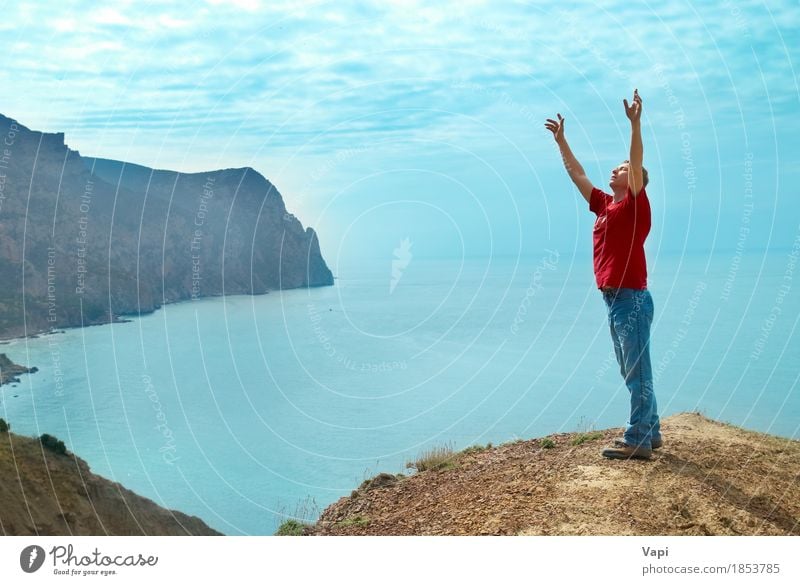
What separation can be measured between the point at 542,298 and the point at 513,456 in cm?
5043

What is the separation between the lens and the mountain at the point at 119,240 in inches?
2174

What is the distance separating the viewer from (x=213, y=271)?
72.2 metres

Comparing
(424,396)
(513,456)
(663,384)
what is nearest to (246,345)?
(424,396)

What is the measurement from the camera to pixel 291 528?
853 cm

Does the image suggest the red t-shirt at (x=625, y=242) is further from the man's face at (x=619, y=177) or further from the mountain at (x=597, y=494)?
the mountain at (x=597, y=494)

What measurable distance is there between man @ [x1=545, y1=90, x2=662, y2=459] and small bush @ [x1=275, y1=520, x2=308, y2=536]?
3752mm

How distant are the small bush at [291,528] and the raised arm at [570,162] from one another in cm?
484

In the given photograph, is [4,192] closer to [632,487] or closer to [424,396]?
[424,396]

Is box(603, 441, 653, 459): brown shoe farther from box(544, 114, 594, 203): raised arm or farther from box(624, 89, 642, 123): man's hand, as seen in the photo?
box(624, 89, 642, 123): man's hand

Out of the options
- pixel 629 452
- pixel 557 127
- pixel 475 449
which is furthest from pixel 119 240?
pixel 629 452

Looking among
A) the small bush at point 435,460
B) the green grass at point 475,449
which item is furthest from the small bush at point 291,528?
the green grass at point 475,449

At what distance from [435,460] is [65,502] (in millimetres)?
4955
